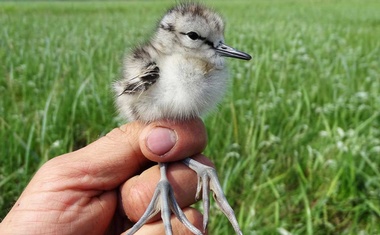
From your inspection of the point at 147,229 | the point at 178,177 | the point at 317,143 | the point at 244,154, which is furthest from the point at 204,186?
the point at 317,143

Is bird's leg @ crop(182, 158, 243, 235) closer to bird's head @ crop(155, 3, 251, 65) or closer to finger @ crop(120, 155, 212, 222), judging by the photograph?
finger @ crop(120, 155, 212, 222)

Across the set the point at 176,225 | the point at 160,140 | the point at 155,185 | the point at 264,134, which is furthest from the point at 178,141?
the point at 264,134

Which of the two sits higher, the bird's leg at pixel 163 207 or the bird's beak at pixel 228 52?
the bird's beak at pixel 228 52

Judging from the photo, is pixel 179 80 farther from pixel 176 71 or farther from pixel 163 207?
pixel 163 207

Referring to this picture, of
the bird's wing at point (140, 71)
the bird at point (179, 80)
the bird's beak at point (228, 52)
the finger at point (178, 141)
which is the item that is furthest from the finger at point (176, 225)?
the bird's beak at point (228, 52)

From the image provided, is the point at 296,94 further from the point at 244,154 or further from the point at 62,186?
the point at 62,186

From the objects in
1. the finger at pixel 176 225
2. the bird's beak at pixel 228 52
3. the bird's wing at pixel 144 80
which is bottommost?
the finger at pixel 176 225

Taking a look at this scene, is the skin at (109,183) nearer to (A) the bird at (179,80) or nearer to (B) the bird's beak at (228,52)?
(A) the bird at (179,80)
